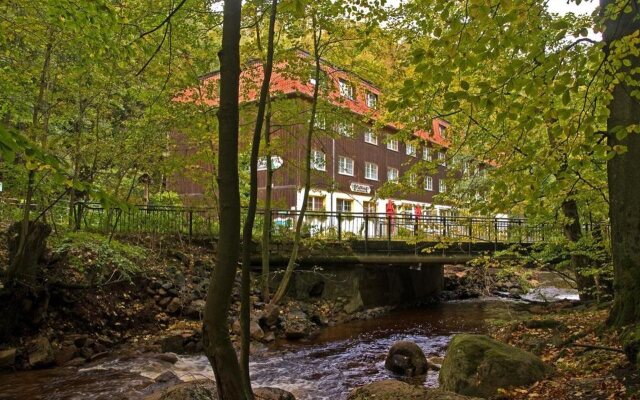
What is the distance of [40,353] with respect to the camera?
8266mm

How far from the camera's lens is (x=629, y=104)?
5.88 m

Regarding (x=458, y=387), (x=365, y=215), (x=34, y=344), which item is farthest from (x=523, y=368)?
(x=365, y=215)

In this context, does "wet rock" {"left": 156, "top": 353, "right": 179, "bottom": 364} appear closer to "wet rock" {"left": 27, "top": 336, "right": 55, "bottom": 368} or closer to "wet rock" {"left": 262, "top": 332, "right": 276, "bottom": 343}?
"wet rock" {"left": 27, "top": 336, "right": 55, "bottom": 368}

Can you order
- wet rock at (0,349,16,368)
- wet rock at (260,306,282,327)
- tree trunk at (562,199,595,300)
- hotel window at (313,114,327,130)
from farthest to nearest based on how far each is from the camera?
hotel window at (313,114,327,130), wet rock at (260,306,282,327), tree trunk at (562,199,595,300), wet rock at (0,349,16,368)

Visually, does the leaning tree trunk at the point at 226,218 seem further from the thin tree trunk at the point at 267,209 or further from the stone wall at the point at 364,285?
the stone wall at the point at 364,285

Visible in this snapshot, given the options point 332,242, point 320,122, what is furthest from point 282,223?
point 320,122

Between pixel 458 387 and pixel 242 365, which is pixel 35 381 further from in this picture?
pixel 458 387

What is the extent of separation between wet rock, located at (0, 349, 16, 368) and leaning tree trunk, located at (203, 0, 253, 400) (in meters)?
6.11

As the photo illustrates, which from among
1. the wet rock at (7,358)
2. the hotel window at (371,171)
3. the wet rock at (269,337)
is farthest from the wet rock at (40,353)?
the hotel window at (371,171)

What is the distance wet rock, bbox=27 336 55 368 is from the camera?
812 centimetres

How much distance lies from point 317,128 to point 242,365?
1023 centimetres

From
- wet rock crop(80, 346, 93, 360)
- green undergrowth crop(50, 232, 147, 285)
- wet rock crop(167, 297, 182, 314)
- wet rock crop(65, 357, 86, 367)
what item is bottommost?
wet rock crop(65, 357, 86, 367)

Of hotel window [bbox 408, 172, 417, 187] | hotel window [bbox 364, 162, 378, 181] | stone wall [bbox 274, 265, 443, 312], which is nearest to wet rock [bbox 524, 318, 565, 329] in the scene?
hotel window [bbox 408, 172, 417, 187]

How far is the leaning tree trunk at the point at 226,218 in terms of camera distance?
3.80 meters
